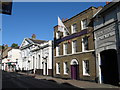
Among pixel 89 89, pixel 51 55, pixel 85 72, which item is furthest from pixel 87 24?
pixel 51 55

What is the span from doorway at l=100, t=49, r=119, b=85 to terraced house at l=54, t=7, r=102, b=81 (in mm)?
1212

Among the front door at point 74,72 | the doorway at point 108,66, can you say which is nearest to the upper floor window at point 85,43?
the doorway at point 108,66

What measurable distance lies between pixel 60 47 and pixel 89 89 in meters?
12.5

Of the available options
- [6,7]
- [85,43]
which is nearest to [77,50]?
[85,43]

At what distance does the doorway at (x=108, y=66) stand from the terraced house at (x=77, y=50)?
1212 millimetres

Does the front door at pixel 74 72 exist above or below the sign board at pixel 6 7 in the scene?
below

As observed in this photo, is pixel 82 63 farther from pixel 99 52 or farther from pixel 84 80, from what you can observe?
pixel 99 52

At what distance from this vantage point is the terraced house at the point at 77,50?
19.1 m

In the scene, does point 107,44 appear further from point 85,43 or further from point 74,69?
point 74,69

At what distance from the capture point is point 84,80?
1964 centimetres

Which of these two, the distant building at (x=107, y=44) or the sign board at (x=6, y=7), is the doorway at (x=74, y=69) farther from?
the sign board at (x=6, y=7)

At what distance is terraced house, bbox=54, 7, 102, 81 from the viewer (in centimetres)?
1909

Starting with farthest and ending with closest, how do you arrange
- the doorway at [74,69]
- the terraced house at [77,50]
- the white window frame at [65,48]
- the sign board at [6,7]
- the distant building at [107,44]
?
the white window frame at [65,48] < the doorway at [74,69] < the terraced house at [77,50] < the distant building at [107,44] < the sign board at [6,7]

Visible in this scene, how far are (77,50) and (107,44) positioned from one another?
5611 mm
